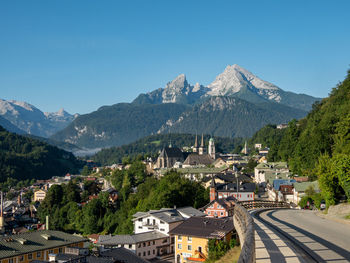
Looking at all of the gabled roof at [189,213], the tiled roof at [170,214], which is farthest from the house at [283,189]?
the tiled roof at [170,214]

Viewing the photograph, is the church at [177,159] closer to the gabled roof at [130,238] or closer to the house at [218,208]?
the house at [218,208]

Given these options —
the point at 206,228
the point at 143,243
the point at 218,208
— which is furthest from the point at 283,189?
the point at 143,243

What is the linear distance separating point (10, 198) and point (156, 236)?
441 ft

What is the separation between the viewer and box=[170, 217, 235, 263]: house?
4292 cm

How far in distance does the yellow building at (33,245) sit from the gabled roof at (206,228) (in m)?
14.3

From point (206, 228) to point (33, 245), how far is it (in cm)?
2098

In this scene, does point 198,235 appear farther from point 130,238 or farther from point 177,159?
point 177,159

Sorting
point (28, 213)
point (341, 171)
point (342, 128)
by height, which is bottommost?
point (28, 213)

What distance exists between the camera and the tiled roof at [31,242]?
146ft

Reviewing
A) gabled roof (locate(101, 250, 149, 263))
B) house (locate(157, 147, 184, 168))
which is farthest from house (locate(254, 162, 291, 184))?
house (locate(157, 147, 184, 168))

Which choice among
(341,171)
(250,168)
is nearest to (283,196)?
(341,171)

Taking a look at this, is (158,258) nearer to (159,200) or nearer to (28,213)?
(159,200)

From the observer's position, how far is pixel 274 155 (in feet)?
397

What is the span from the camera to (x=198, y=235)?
154 ft
